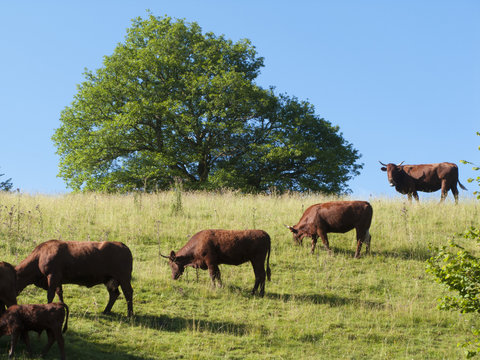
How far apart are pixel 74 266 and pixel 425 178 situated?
17.8 metres

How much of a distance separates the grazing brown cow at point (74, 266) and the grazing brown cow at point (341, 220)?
698cm

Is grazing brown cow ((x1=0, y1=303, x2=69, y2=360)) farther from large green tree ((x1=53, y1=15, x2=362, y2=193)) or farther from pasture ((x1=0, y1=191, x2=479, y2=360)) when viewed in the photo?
large green tree ((x1=53, y1=15, x2=362, y2=193))

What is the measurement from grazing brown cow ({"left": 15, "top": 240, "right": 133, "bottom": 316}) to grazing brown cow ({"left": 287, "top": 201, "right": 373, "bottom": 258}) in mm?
6983

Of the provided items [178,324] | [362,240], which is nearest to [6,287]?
[178,324]

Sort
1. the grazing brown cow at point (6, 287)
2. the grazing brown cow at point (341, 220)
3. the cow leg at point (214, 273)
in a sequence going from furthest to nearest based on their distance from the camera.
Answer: the grazing brown cow at point (341, 220) → the cow leg at point (214, 273) → the grazing brown cow at point (6, 287)

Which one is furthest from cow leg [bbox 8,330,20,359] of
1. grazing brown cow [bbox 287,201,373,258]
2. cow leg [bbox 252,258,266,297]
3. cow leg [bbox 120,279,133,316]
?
grazing brown cow [bbox 287,201,373,258]

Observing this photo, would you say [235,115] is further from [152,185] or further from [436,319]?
[436,319]

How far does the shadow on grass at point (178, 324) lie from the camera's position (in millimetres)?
10812

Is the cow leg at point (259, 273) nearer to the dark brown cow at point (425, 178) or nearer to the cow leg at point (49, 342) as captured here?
Answer: the cow leg at point (49, 342)

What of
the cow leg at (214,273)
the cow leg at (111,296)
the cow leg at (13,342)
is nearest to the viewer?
the cow leg at (13,342)

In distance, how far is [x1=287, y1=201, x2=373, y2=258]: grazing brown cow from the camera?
647 inches

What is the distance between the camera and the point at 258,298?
507 inches

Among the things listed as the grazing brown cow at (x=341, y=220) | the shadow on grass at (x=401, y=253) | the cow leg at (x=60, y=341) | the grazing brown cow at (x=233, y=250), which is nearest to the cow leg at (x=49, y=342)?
the cow leg at (x=60, y=341)

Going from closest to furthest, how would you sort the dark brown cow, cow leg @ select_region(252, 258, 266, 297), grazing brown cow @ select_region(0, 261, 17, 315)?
grazing brown cow @ select_region(0, 261, 17, 315) → cow leg @ select_region(252, 258, 266, 297) → the dark brown cow
